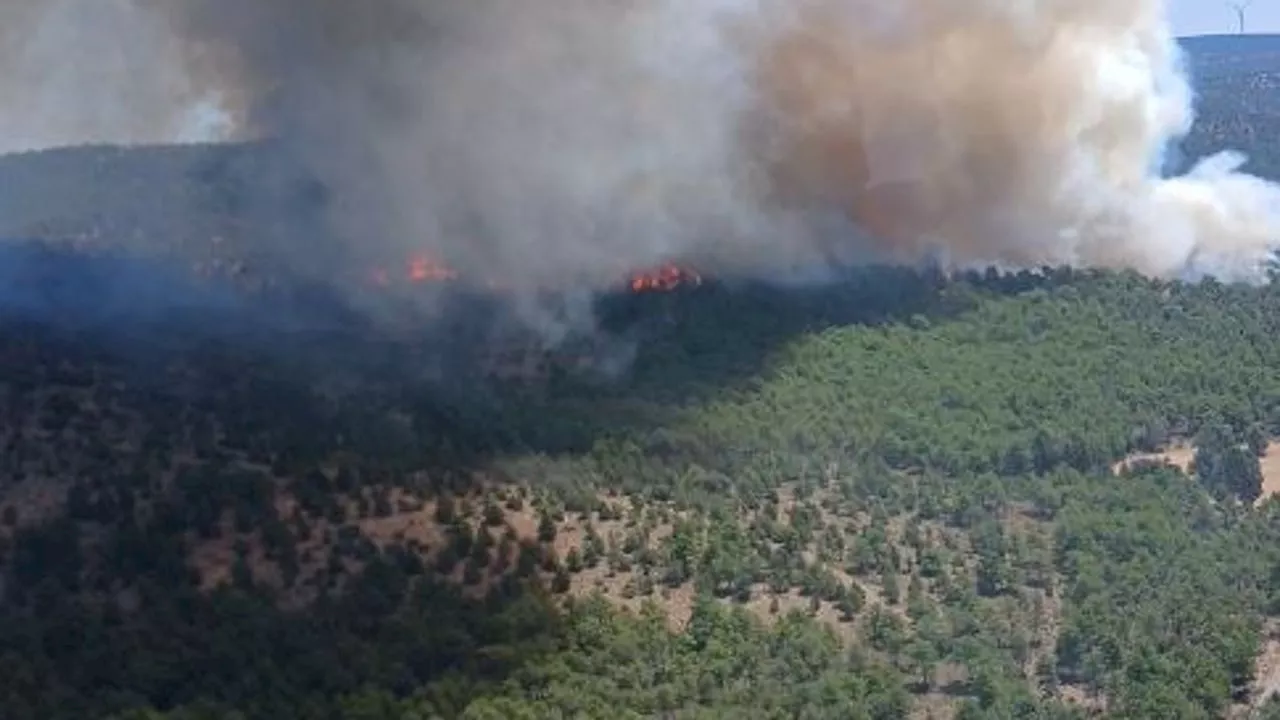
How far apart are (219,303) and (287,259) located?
34.1 ft

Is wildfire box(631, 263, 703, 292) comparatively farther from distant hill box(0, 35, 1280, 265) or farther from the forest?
distant hill box(0, 35, 1280, 265)

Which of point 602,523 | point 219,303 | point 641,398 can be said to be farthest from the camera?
point 219,303

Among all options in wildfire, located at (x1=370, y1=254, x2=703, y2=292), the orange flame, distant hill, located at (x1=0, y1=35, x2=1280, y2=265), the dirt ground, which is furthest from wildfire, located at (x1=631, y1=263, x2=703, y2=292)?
the dirt ground

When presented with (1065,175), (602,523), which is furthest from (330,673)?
(1065,175)

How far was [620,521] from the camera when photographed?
52969 mm

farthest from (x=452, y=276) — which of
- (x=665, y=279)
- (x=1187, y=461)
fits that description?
(x=1187, y=461)

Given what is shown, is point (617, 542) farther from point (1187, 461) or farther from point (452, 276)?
point (452, 276)

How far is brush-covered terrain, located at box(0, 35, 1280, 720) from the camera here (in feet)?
138

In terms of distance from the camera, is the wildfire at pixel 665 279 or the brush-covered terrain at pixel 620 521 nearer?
the brush-covered terrain at pixel 620 521

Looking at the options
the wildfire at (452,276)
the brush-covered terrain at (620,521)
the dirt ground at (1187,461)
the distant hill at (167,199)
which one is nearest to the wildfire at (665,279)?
the wildfire at (452,276)

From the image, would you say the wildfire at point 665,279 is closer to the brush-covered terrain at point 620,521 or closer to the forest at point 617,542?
the brush-covered terrain at point 620,521

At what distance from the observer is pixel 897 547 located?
180 feet

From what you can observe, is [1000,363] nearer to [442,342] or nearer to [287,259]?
[442,342]

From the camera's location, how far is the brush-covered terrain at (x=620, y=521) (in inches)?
1660
